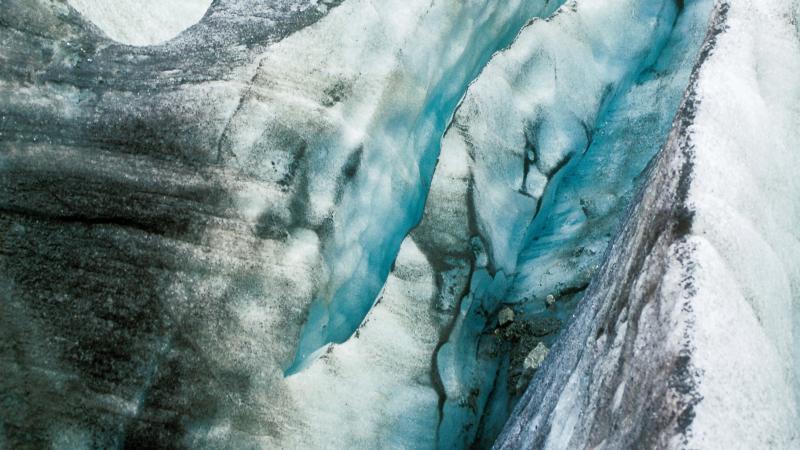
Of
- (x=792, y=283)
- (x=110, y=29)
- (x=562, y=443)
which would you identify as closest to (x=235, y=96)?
(x=110, y=29)

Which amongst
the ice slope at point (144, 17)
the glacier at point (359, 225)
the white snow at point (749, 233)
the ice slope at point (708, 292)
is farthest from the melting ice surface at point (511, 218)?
the ice slope at point (144, 17)

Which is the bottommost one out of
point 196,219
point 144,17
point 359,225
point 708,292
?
point 196,219

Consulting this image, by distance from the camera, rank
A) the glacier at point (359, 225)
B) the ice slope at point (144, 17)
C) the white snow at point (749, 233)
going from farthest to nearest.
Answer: the ice slope at point (144, 17), the glacier at point (359, 225), the white snow at point (749, 233)

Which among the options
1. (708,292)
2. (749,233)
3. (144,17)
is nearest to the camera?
(708,292)

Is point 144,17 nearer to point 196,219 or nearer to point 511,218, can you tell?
point 196,219

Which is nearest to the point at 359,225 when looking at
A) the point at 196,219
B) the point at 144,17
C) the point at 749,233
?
the point at 196,219

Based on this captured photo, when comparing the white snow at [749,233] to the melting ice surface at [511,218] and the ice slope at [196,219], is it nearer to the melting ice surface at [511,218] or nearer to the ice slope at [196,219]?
the melting ice surface at [511,218]

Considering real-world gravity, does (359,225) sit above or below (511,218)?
below

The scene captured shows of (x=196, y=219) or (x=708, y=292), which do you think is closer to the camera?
(x=708, y=292)

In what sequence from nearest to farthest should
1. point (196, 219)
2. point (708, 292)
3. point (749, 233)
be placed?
point (708, 292) → point (749, 233) → point (196, 219)
